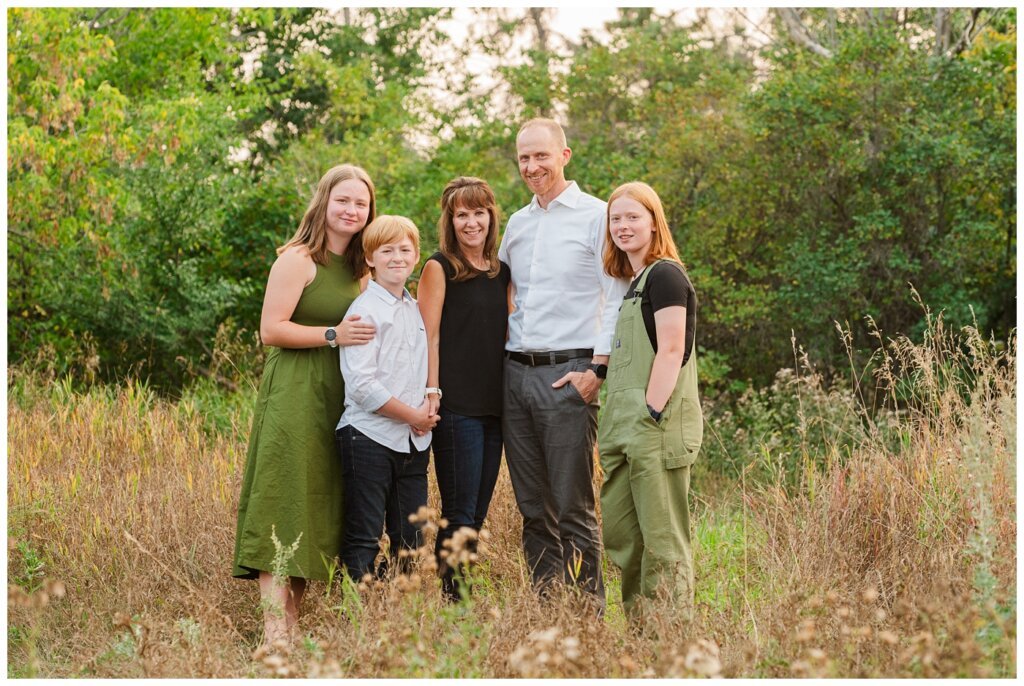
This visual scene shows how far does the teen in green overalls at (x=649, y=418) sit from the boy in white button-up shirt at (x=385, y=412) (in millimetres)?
746

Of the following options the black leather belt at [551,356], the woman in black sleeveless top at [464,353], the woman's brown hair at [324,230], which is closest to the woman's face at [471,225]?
the woman in black sleeveless top at [464,353]

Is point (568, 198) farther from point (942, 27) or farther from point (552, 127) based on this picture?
point (942, 27)

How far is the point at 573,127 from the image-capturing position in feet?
47.0

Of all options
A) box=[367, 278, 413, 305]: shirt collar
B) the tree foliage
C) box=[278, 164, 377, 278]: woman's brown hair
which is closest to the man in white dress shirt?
box=[367, 278, 413, 305]: shirt collar

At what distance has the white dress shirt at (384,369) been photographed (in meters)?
3.82

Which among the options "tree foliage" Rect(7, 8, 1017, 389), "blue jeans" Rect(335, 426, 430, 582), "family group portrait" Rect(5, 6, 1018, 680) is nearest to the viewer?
"family group portrait" Rect(5, 6, 1018, 680)

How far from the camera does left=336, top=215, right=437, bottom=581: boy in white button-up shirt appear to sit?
3863mm

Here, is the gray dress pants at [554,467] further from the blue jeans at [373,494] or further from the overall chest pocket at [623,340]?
the blue jeans at [373,494]

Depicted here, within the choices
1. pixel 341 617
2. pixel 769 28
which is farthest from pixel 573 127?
pixel 341 617

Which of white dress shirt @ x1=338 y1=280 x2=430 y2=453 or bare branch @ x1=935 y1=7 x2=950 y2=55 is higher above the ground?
bare branch @ x1=935 y1=7 x2=950 y2=55

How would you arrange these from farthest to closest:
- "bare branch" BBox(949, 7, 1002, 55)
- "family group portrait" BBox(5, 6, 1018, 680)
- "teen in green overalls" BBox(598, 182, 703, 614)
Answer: "bare branch" BBox(949, 7, 1002, 55)
"teen in green overalls" BBox(598, 182, 703, 614)
"family group portrait" BBox(5, 6, 1018, 680)

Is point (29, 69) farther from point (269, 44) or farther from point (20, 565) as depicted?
point (269, 44)

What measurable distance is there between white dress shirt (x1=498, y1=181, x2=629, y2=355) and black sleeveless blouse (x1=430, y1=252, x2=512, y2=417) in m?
0.08

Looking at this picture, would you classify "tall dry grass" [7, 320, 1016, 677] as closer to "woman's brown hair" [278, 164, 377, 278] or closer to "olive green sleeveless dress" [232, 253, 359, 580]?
"olive green sleeveless dress" [232, 253, 359, 580]
